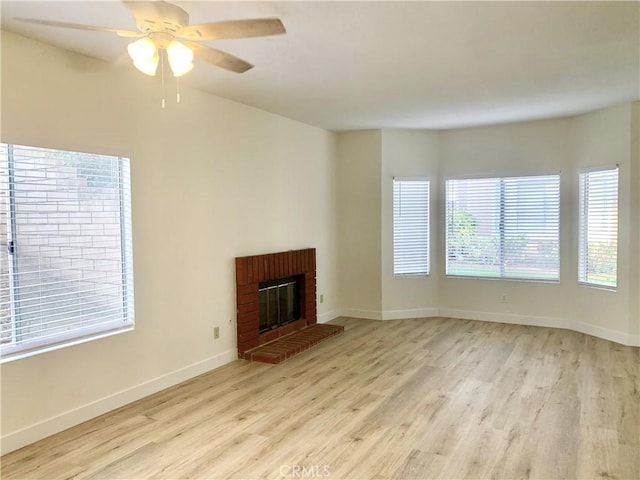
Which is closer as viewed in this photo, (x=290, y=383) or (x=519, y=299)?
(x=290, y=383)

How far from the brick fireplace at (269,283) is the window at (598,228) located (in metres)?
3.45

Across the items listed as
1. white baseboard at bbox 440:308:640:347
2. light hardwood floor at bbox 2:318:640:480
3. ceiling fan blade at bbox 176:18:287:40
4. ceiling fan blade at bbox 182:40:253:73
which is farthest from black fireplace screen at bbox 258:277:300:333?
ceiling fan blade at bbox 176:18:287:40

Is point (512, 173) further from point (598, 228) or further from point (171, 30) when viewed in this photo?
point (171, 30)

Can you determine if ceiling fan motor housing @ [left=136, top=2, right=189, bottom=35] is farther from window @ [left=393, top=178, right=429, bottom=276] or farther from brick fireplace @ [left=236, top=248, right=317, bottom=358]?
window @ [left=393, top=178, right=429, bottom=276]

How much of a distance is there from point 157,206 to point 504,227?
463 cm

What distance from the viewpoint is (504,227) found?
621 centimetres

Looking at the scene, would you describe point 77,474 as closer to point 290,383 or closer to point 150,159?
point 290,383

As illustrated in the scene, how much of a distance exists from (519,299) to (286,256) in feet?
10.9

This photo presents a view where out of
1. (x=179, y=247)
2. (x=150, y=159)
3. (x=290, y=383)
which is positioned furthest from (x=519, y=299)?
(x=150, y=159)

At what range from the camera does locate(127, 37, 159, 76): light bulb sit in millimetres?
2178

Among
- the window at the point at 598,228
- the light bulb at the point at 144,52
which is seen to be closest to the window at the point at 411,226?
the window at the point at 598,228

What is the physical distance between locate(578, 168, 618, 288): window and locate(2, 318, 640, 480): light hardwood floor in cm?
102

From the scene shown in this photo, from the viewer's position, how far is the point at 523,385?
3932 millimetres

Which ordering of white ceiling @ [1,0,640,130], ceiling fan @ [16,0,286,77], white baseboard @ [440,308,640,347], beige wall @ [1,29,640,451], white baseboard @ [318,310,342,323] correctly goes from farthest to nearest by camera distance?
white baseboard @ [318,310,342,323] → white baseboard @ [440,308,640,347] → beige wall @ [1,29,640,451] → white ceiling @ [1,0,640,130] → ceiling fan @ [16,0,286,77]
